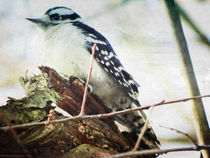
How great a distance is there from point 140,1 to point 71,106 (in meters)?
0.61

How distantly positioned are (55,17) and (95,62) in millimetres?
323

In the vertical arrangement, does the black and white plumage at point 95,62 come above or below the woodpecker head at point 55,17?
below

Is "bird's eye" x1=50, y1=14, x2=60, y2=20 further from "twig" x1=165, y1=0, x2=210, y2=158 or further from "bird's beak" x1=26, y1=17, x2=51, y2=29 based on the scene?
"twig" x1=165, y1=0, x2=210, y2=158

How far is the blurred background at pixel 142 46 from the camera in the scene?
3.57ft

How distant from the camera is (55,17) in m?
1.23

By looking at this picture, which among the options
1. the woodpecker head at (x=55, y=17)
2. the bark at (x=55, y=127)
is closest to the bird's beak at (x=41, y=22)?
the woodpecker head at (x=55, y=17)

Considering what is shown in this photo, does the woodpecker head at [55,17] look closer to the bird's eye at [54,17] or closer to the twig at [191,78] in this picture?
the bird's eye at [54,17]

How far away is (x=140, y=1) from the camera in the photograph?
1157mm

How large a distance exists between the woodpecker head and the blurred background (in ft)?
0.08

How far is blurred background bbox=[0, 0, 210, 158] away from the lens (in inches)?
42.8

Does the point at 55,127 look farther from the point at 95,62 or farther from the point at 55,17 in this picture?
the point at 55,17

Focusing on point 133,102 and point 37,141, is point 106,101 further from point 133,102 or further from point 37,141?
point 37,141

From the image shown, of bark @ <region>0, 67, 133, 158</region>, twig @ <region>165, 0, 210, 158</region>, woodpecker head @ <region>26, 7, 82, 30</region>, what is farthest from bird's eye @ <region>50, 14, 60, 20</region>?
twig @ <region>165, 0, 210, 158</region>

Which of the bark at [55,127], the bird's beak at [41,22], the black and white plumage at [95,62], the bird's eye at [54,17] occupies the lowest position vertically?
the bark at [55,127]
